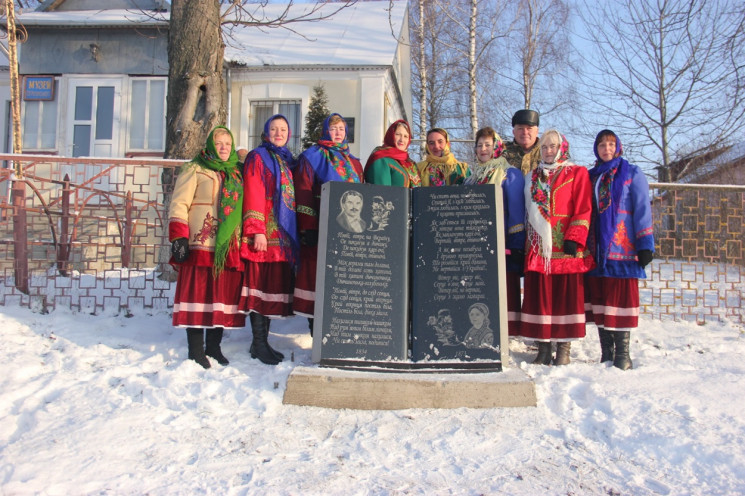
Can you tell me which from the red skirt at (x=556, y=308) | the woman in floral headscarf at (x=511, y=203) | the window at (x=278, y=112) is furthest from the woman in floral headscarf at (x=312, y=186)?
the window at (x=278, y=112)

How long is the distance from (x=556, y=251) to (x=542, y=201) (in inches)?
16.0

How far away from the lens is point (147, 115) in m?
13.4

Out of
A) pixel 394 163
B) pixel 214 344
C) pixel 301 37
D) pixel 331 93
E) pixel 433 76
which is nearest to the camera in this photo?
pixel 214 344

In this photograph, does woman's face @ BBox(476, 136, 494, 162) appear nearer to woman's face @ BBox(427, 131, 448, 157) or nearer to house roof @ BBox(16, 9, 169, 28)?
woman's face @ BBox(427, 131, 448, 157)

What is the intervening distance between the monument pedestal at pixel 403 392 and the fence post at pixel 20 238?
12.1 ft

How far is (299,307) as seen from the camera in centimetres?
451

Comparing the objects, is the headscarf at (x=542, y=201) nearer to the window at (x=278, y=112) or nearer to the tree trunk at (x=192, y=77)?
the tree trunk at (x=192, y=77)

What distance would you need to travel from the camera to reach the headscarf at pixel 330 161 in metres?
4.57

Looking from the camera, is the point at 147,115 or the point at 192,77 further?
the point at 147,115

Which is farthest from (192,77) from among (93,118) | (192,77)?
(93,118)

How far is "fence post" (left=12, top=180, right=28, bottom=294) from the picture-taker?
5.76 metres

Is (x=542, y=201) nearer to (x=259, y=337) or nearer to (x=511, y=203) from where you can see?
(x=511, y=203)

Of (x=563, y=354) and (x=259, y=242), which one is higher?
(x=259, y=242)

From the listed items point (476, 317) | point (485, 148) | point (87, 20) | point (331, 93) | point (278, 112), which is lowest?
point (476, 317)
